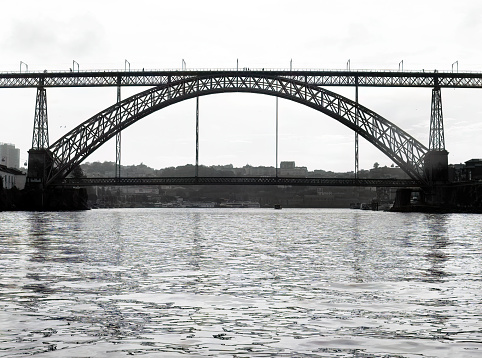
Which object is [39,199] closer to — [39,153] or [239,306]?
[39,153]

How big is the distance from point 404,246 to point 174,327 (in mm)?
19128

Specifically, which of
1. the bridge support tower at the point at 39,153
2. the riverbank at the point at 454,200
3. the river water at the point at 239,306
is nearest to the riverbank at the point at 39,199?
the bridge support tower at the point at 39,153

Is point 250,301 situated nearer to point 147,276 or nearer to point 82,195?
point 147,276

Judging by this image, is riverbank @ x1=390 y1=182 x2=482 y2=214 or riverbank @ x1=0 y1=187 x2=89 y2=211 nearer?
riverbank @ x1=0 y1=187 x2=89 y2=211

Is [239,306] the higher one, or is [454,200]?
[454,200]

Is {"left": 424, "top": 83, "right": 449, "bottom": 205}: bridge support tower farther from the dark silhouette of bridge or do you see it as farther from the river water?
the river water

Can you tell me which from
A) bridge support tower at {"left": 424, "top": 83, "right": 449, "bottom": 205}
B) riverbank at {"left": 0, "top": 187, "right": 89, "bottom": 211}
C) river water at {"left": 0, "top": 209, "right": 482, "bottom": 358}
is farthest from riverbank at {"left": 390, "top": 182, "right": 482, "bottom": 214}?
river water at {"left": 0, "top": 209, "right": 482, "bottom": 358}

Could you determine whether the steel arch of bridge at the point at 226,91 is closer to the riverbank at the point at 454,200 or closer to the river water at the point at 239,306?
the riverbank at the point at 454,200

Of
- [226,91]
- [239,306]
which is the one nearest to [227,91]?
[226,91]

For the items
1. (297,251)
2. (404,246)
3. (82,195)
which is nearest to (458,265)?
(297,251)

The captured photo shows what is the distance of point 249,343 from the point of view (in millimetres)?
8820

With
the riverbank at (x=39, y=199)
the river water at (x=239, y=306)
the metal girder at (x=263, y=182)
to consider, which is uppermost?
the metal girder at (x=263, y=182)

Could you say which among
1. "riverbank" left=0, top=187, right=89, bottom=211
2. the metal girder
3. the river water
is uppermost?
the metal girder

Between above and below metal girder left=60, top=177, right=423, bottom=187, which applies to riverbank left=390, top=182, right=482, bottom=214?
below
